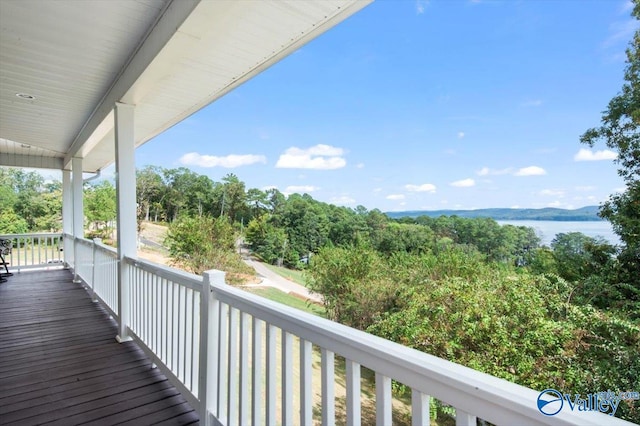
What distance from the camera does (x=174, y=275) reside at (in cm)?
230

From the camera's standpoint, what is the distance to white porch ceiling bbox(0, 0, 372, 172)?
2.07m

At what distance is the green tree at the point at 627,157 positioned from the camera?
618cm

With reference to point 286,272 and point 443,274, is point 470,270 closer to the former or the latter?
point 443,274

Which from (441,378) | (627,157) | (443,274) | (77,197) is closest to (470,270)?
(443,274)

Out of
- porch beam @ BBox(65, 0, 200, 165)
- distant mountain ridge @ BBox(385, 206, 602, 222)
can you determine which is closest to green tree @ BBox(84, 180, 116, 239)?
porch beam @ BBox(65, 0, 200, 165)

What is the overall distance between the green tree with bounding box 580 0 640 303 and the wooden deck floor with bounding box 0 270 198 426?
24.2ft

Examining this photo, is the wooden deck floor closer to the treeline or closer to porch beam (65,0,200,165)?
porch beam (65,0,200,165)

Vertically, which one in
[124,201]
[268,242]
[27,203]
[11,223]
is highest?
[27,203]

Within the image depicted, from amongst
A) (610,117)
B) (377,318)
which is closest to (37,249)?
(377,318)

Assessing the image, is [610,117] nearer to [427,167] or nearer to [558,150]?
[558,150]

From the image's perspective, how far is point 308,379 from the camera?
1.21 meters

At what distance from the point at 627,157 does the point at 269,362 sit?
8963mm

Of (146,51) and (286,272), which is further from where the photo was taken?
(286,272)

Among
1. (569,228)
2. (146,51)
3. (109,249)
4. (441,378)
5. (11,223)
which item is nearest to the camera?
(441,378)
